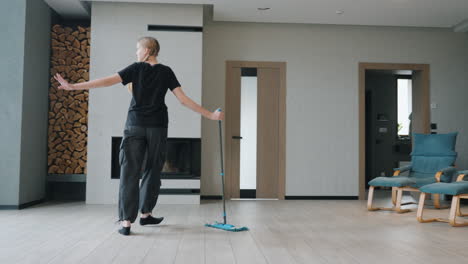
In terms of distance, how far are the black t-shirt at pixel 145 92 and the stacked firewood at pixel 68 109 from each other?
2733 millimetres

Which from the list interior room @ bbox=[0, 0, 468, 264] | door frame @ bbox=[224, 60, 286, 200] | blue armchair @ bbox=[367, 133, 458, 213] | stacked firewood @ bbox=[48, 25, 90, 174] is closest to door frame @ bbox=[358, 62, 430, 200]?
interior room @ bbox=[0, 0, 468, 264]

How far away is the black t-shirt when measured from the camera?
3.16 m

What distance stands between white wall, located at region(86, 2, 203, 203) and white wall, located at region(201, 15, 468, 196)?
638 millimetres

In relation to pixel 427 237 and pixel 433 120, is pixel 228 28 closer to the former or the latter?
pixel 433 120

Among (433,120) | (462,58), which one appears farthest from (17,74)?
(462,58)

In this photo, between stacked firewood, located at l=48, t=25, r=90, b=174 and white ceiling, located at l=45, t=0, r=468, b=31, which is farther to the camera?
stacked firewood, located at l=48, t=25, r=90, b=174

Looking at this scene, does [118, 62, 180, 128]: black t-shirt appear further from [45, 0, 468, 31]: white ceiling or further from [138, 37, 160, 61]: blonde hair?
[45, 0, 468, 31]: white ceiling

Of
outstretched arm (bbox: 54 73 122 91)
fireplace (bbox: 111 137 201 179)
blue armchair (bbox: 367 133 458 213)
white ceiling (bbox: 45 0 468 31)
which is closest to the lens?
outstretched arm (bbox: 54 73 122 91)

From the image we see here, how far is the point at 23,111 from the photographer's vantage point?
4719 millimetres

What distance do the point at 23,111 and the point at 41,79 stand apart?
671mm

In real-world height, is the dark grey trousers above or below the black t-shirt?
below

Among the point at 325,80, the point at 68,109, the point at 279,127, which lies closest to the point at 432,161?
the point at 325,80

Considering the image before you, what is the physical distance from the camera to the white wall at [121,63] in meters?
5.32

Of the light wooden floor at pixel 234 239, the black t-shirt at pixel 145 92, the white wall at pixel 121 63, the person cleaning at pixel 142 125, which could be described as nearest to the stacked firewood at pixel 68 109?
the white wall at pixel 121 63
